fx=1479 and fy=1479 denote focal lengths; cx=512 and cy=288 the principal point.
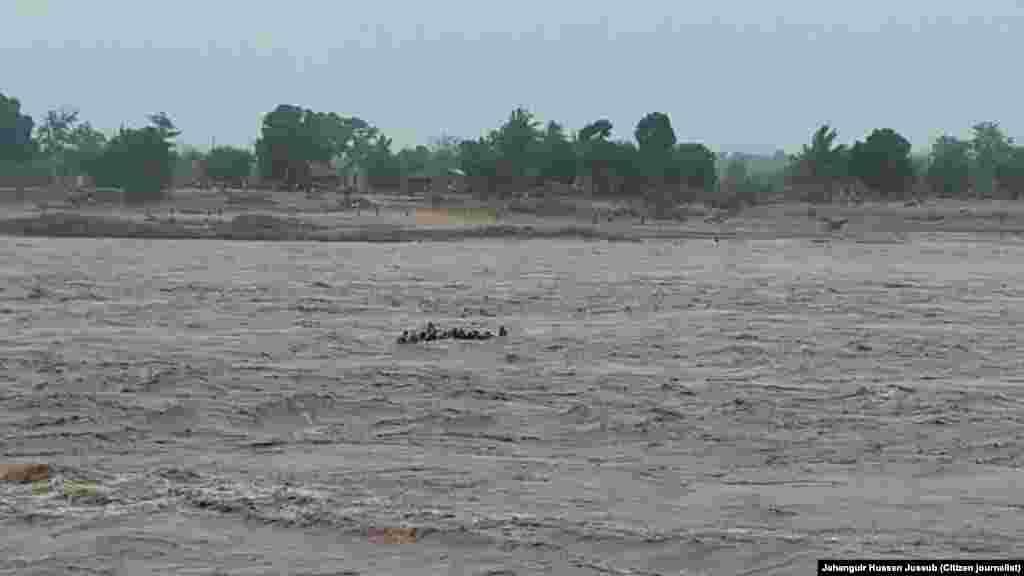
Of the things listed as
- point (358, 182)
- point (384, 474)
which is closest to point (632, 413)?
point (384, 474)

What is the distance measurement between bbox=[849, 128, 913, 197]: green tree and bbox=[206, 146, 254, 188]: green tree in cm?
2446

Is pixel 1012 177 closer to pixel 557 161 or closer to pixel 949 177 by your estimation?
pixel 949 177

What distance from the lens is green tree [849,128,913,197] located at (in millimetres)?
58094

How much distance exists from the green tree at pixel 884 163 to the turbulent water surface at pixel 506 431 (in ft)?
110

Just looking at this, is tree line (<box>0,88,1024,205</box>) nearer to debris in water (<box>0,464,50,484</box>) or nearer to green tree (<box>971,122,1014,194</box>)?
green tree (<box>971,122,1014,194</box>)

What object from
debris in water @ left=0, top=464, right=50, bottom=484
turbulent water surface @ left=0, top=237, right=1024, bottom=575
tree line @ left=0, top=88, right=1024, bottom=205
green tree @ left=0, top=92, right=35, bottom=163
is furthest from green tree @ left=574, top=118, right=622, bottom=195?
debris in water @ left=0, top=464, right=50, bottom=484

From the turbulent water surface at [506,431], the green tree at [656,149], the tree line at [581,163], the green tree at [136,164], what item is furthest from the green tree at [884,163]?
the turbulent water surface at [506,431]

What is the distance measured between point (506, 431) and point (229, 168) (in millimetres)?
48722

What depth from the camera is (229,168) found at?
59.2 meters

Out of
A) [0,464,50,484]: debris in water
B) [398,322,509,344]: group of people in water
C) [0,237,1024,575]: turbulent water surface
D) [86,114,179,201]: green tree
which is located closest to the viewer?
[0,237,1024,575]: turbulent water surface

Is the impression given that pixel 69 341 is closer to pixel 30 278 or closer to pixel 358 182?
pixel 30 278

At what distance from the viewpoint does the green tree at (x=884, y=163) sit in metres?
58.1

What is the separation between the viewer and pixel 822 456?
1112 centimetres

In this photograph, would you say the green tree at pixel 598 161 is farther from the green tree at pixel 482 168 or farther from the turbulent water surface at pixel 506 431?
the turbulent water surface at pixel 506 431
